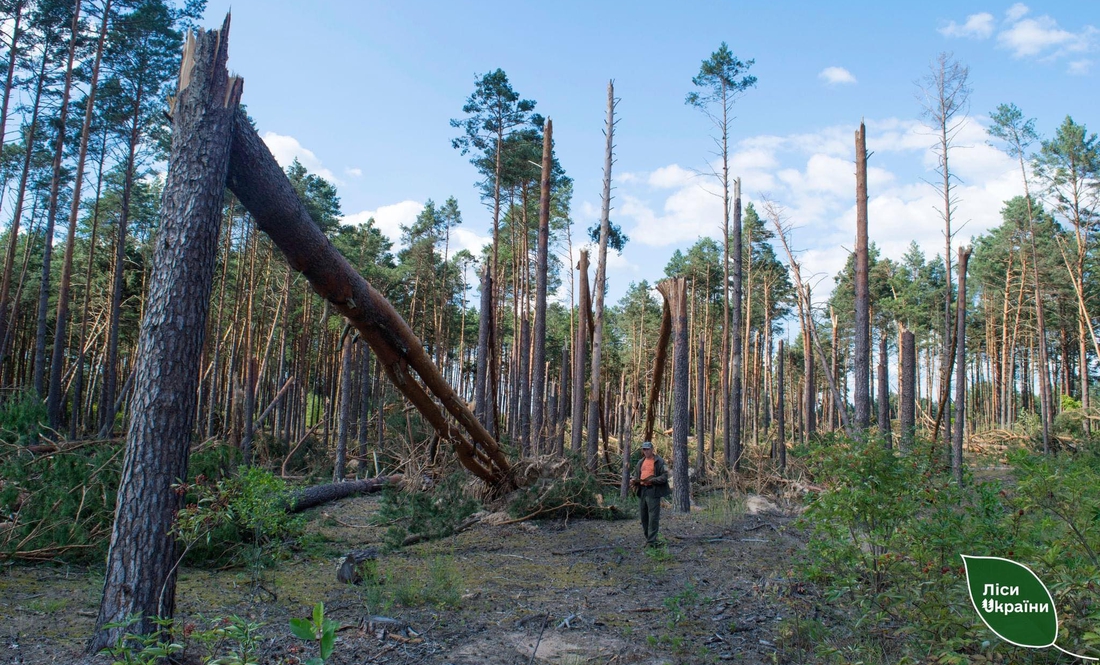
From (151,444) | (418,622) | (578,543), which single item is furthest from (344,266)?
(578,543)

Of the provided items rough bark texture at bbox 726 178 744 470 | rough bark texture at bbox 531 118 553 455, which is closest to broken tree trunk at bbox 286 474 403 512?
rough bark texture at bbox 531 118 553 455

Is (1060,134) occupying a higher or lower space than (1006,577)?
higher

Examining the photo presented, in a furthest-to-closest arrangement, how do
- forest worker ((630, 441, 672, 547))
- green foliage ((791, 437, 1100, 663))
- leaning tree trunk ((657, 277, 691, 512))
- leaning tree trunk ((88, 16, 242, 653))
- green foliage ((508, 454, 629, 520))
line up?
leaning tree trunk ((657, 277, 691, 512)) < green foliage ((508, 454, 629, 520)) < forest worker ((630, 441, 672, 547)) < leaning tree trunk ((88, 16, 242, 653)) < green foliage ((791, 437, 1100, 663))

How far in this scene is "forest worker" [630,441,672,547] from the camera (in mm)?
9430

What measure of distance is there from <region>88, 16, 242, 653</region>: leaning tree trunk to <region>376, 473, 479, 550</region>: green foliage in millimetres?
5074

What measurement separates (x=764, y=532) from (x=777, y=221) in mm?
7742

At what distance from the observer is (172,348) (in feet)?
→ 15.1

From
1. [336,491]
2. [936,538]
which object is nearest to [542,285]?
[336,491]

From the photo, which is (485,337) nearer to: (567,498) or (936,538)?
(567,498)

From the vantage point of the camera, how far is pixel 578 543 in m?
10.2

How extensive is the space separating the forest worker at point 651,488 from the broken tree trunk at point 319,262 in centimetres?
326

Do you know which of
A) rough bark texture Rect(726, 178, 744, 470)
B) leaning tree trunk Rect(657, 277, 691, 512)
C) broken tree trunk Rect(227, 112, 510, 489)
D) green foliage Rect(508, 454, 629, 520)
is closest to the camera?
broken tree trunk Rect(227, 112, 510, 489)

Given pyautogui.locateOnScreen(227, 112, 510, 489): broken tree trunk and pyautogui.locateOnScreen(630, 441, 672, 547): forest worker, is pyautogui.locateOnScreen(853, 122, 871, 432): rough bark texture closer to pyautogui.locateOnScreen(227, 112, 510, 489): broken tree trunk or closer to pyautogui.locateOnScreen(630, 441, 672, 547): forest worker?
pyautogui.locateOnScreen(630, 441, 672, 547): forest worker

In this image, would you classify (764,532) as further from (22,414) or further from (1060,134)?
(1060,134)
